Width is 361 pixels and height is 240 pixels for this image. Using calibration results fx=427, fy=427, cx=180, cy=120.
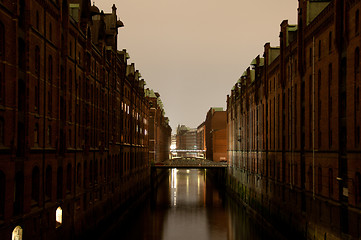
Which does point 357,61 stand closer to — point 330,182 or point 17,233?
point 330,182

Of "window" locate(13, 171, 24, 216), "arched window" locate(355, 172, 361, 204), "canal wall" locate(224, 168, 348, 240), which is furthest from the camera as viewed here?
"canal wall" locate(224, 168, 348, 240)

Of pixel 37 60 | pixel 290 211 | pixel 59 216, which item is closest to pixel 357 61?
pixel 290 211

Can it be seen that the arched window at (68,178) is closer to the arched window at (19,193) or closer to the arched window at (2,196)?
the arched window at (19,193)

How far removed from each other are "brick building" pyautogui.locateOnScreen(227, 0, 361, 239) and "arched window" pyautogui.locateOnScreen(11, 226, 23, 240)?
56.4 feet

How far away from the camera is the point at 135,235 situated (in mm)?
40375

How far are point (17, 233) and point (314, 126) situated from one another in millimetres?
20507

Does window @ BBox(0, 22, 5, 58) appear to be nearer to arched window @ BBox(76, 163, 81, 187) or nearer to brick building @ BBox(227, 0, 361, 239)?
arched window @ BBox(76, 163, 81, 187)

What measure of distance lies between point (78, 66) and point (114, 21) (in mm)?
20926

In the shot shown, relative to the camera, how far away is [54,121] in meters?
26.9

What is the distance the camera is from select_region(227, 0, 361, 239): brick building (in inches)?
928

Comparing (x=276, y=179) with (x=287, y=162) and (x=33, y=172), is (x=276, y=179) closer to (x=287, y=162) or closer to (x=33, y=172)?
(x=287, y=162)

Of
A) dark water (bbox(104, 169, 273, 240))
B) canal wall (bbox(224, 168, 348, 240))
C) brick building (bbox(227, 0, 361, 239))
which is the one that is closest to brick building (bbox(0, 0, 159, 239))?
dark water (bbox(104, 169, 273, 240))

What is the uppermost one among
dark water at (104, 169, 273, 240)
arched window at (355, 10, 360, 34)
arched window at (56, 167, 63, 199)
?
arched window at (355, 10, 360, 34)

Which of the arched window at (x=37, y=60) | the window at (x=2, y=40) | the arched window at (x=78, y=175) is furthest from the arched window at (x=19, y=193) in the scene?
the arched window at (x=78, y=175)
